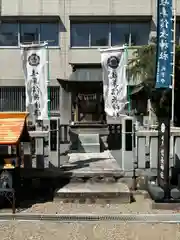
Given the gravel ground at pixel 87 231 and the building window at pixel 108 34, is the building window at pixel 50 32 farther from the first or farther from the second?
the gravel ground at pixel 87 231

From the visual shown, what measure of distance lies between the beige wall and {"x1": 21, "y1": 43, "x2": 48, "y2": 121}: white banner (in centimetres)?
653

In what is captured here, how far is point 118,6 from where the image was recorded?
73.8ft

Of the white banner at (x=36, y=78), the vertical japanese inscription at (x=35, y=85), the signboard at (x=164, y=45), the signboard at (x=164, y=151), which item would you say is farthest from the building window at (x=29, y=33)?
the signboard at (x=164, y=151)

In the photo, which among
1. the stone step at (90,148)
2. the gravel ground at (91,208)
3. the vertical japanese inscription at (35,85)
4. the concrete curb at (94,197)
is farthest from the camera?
the stone step at (90,148)

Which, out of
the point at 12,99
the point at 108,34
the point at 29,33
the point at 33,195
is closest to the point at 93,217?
the point at 33,195

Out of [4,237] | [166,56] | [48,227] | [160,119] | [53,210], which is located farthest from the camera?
[166,56]

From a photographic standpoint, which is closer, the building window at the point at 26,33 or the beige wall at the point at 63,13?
the beige wall at the point at 63,13

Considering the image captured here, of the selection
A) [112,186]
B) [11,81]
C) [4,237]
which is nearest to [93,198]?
[112,186]

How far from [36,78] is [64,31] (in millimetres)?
7487

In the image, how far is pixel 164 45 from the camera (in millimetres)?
11500

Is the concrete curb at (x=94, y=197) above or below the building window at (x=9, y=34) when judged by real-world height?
below

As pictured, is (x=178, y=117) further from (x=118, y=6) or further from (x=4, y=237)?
(x=4, y=237)

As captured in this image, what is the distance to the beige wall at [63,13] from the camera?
2239 centimetres

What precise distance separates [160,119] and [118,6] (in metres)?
14.2
